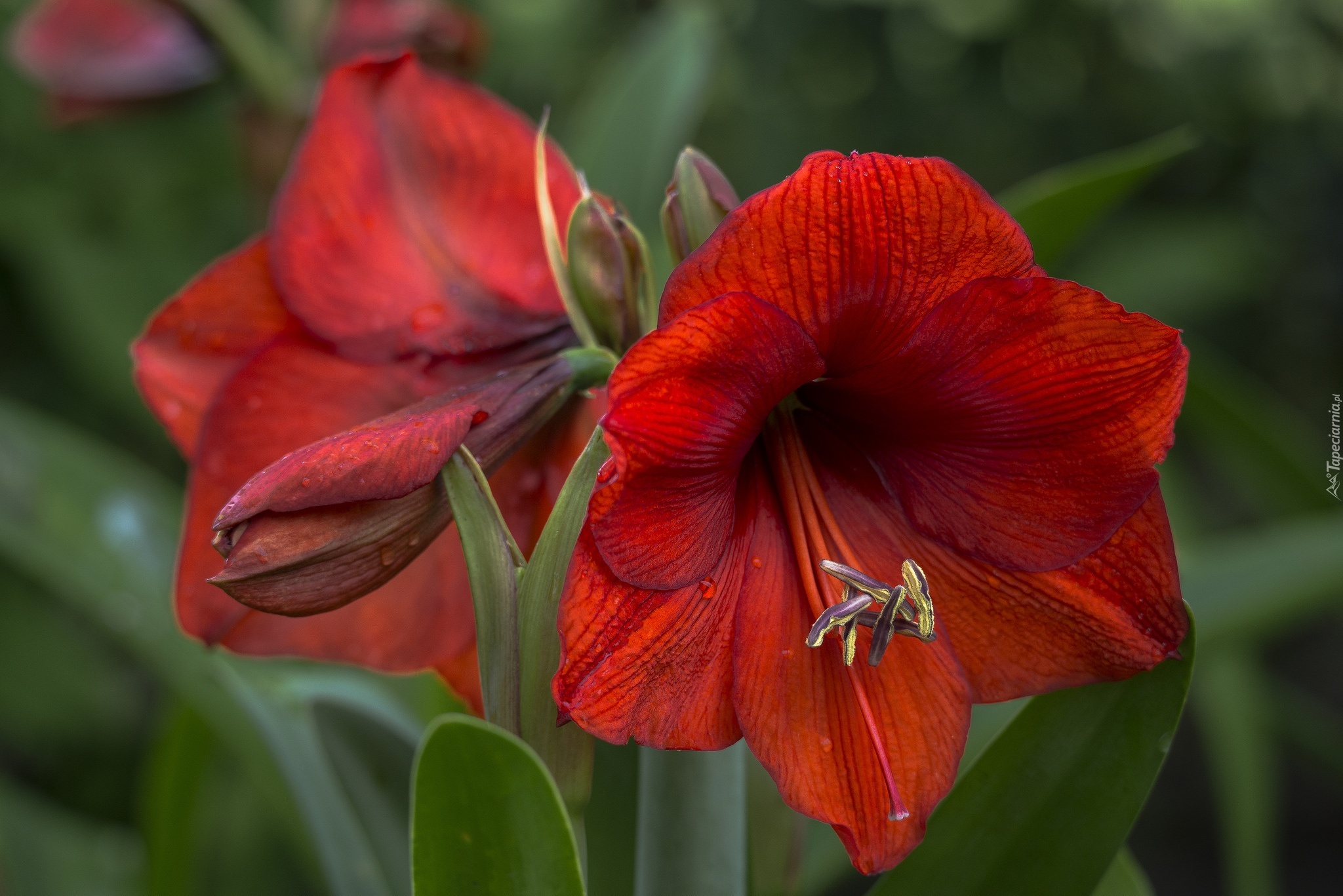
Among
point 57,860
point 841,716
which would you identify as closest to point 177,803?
point 57,860

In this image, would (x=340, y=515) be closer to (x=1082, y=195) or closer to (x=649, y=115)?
(x=1082, y=195)

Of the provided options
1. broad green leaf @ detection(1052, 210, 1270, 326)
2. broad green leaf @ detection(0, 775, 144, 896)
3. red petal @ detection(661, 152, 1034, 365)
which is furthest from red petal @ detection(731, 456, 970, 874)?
broad green leaf @ detection(1052, 210, 1270, 326)

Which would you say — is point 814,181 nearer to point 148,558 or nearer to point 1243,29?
point 148,558

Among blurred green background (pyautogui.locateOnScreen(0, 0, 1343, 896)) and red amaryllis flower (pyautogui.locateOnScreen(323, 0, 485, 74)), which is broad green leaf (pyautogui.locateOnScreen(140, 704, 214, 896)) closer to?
blurred green background (pyautogui.locateOnScreen(0, 0, 1343, 896))

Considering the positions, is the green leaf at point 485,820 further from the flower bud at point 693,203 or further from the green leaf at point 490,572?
the flower bud at point 693,203

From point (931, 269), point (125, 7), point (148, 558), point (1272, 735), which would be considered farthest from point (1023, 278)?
point (1272, 735)

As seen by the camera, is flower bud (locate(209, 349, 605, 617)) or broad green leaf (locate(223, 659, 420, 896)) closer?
flower bud (locate(209, 349, 605, 617))

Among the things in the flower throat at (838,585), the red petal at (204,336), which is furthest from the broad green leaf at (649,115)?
the flower throat at (838,585)
